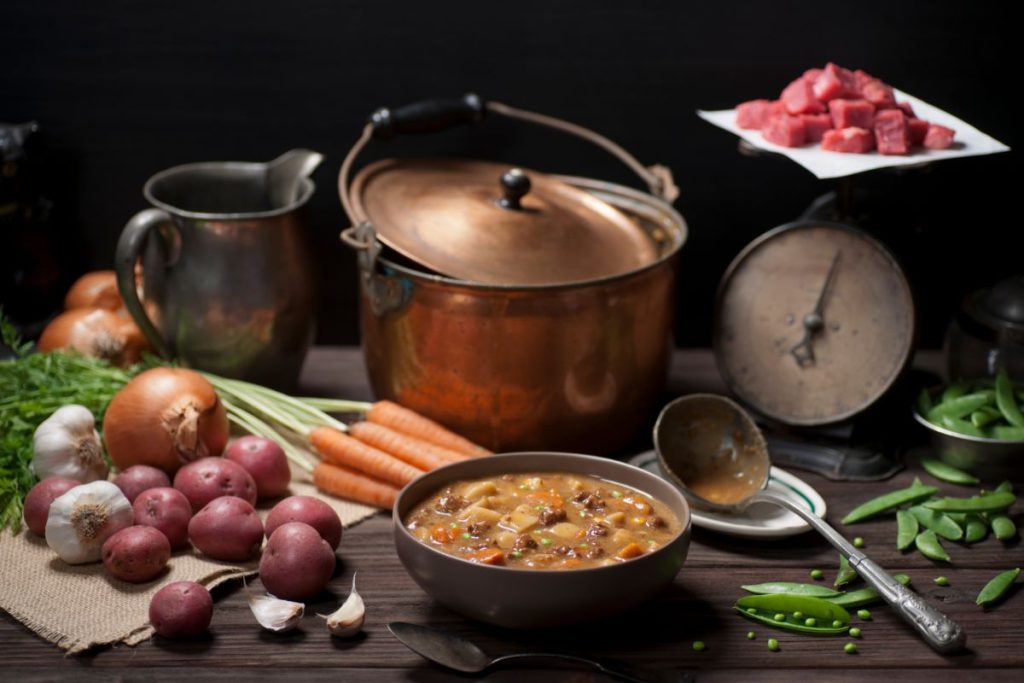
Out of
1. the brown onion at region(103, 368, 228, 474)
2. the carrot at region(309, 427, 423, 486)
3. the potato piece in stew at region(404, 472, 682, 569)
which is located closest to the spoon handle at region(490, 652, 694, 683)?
the potato piece in stew at region(404, 472, 682, 569)

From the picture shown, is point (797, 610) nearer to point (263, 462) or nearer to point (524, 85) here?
point (263, 462)

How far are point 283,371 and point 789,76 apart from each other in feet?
4.35

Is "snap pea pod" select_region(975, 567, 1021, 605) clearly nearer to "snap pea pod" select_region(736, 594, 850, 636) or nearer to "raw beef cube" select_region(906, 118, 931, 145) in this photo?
"snap pea pod" select_region(736, 594, 850, 636)

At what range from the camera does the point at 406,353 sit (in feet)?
7.23

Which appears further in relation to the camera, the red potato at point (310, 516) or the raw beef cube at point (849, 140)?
the raw beef cube at point (849, 140)

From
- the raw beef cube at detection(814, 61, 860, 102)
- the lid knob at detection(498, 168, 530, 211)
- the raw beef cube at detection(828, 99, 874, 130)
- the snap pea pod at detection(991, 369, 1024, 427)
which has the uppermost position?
the raw beef cube at detection(814, 61, 860, 102)

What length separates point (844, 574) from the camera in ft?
5.91

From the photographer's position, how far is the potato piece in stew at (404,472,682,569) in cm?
163

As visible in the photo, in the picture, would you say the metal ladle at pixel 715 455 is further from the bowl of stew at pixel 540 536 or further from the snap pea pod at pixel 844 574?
the bowl of stew at pixel 540 536

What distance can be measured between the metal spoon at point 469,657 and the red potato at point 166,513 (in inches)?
18.0

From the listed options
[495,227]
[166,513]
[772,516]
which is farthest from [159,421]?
[772,516]

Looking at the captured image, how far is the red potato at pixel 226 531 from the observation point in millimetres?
1817

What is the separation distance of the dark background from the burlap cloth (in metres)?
1.07

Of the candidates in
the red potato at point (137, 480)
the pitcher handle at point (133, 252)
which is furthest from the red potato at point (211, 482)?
the pitcher handle at point (133, 252)
